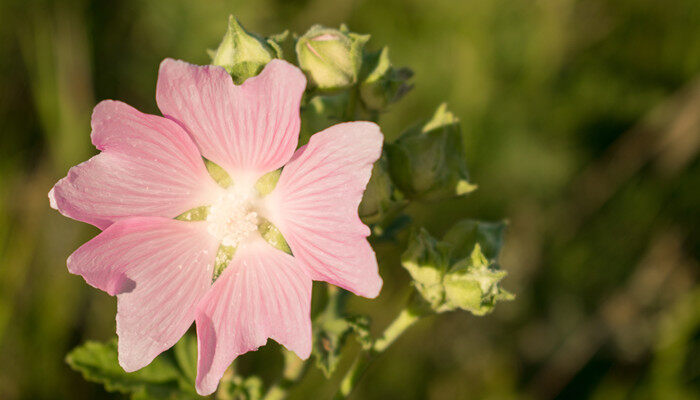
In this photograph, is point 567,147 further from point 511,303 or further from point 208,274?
point 208,274

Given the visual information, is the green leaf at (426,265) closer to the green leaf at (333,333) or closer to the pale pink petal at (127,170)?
the green leaf at (333,333)

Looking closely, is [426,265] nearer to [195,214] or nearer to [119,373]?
[195,214]

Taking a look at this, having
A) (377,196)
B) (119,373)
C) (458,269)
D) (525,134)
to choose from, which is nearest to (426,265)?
(458,269)

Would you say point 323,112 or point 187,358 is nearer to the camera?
point 323,112

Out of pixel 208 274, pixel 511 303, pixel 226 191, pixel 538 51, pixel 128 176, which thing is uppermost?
pixel 128 176

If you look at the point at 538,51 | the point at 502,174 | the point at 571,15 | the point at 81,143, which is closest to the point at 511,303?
the point at 502,174

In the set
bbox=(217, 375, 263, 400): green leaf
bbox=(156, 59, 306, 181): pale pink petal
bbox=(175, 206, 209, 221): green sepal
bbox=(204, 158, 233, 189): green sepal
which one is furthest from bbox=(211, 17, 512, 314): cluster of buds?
bbox=(217, 375, 263, 400): green leaf
